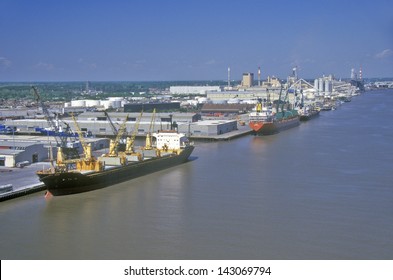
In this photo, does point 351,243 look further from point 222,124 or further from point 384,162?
point 222,124

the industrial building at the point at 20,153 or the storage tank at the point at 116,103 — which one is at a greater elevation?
the storage tank at the point at 116,103

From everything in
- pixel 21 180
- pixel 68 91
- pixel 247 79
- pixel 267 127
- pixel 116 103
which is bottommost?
pixel 21 180

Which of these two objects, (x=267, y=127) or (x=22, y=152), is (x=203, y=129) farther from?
(x=22, y=152)

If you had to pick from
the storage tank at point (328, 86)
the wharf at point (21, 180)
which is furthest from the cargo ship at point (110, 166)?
the storage tank at point (328, 86)

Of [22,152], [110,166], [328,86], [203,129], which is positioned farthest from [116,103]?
[328,86]

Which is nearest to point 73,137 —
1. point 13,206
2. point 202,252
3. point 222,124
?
point 222,124

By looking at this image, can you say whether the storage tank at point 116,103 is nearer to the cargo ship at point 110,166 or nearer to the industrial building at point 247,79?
the cargo ship at point 110,166

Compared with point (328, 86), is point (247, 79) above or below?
above

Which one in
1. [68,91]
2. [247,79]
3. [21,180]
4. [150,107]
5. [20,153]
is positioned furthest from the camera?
[68,91]
